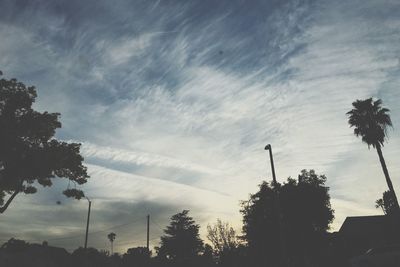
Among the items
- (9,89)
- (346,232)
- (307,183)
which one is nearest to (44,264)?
(9,89)

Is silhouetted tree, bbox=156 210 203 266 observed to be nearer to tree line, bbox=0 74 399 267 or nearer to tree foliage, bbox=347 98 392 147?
tree line, bbox=0 74 399 267

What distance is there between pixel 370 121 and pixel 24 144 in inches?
1346

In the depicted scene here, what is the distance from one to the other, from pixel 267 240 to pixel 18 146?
29431 mm

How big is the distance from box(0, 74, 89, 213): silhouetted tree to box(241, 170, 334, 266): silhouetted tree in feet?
85.0

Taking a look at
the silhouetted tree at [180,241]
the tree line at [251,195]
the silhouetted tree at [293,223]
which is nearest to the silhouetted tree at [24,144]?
the tree line at [251,195]

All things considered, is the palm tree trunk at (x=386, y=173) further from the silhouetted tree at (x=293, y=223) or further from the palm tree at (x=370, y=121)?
the silhouetted tree at (x=293, y=223)

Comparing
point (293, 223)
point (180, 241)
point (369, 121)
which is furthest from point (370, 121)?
point (180, 241)

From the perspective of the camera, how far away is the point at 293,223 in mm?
41406

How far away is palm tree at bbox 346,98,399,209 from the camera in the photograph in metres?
36.0

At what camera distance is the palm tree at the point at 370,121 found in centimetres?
3597

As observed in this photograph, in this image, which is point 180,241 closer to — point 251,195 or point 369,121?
point 251,195

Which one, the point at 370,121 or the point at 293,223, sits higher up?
the point at 370,121

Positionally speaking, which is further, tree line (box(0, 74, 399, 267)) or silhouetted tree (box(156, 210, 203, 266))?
silhouetted tree (box(156, 210, 203, 266))

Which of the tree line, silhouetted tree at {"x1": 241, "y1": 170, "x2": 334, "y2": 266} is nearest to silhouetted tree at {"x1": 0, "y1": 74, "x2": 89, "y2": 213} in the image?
the tree line
